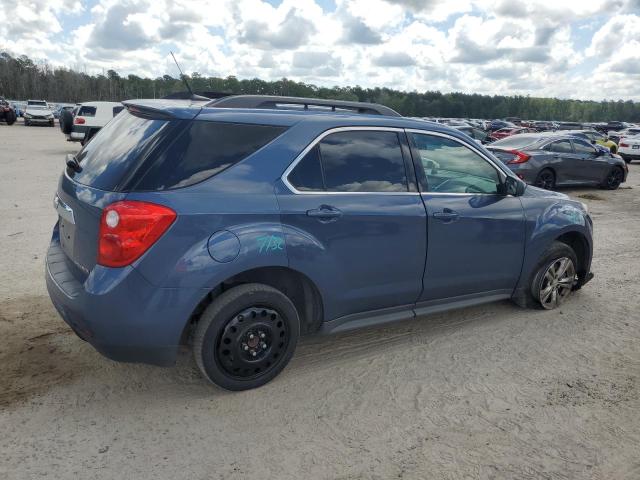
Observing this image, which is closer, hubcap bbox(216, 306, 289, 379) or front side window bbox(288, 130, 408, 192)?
hubcap bbox(216, 306, 289, 379)

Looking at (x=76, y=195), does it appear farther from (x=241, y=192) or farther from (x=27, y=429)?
(x=27, y=429)

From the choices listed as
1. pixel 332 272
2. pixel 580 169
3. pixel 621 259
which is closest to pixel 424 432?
pixel 332 272

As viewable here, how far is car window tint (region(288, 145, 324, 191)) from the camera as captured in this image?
11.2ft

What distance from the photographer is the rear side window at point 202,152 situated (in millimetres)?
3035

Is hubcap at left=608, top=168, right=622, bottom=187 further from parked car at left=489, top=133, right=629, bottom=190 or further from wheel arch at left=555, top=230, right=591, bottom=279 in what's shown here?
wheel arch at left=555, top=230, right=591, bottom=279

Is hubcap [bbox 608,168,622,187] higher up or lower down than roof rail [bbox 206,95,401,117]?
lower down

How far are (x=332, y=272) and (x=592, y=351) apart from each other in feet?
7.50

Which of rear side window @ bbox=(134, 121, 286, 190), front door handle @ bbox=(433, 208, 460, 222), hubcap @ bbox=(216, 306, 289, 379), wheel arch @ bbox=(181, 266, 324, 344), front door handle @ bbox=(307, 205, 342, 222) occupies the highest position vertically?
rear side window @ bbox=(134, 121, 286, 190)

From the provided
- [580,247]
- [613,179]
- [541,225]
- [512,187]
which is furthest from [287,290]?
[613,179]

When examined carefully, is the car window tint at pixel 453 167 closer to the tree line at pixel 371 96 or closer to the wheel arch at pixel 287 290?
the wheel arch at pixel 287 290

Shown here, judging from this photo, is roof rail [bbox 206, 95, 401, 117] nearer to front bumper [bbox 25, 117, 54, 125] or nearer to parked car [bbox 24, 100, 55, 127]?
parked car [bbox 24, 100, 55, 127]

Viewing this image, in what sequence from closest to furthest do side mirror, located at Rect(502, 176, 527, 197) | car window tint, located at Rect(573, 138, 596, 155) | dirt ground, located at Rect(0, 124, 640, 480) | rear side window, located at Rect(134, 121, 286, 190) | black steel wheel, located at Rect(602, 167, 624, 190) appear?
dirt ground, located at Rect(0, 124, 640, 480)
rear side window, located at Rect(134, 121, 286, 190)
side mirror, located at Rect(502, 176, 527, 197)
car window tint, located at Rect(573, 138, 596, 155)
black steel wheel, located at Rect(602, 167, 624, 190)

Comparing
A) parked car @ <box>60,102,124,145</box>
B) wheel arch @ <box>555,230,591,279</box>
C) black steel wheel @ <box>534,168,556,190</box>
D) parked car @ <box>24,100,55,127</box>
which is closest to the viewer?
wheel arch @ <box>555,230,591,279</box>

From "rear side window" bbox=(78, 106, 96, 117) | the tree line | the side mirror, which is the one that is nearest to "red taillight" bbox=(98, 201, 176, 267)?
the side mirror
